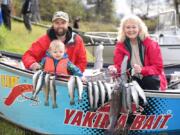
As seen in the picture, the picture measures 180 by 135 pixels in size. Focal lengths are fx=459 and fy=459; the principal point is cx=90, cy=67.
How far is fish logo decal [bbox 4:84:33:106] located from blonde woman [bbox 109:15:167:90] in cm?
100

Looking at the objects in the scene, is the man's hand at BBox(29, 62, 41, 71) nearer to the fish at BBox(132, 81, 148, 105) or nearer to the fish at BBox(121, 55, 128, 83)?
the fish at BBox(121, 55, 128, 83)

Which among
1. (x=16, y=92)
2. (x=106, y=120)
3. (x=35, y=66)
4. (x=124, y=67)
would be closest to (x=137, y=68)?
(x=124, y=67)

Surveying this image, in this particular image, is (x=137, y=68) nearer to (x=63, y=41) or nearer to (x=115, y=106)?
(x=115, y=106)

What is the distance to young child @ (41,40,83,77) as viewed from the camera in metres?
5.41

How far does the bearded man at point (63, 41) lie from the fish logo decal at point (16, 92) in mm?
292

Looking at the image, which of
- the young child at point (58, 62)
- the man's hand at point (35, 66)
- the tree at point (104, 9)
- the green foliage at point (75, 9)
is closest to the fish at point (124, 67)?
the young child at point (58, 62)

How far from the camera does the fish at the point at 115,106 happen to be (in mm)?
5047

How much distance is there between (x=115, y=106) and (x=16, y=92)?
1.25m

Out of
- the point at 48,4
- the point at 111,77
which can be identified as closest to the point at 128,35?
the point at 111,77

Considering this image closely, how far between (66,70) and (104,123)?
775mm

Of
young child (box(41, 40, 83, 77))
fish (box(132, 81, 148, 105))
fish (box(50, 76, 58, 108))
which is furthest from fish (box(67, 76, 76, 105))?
fish (box(132, 81, 148, 105))

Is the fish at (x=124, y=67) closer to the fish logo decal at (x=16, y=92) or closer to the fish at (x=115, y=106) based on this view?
the fish at (x=115, y=106)

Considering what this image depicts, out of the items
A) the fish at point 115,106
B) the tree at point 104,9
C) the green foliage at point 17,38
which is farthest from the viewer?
the tree at point 104,9

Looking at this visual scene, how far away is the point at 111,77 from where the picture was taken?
5.56 metres
